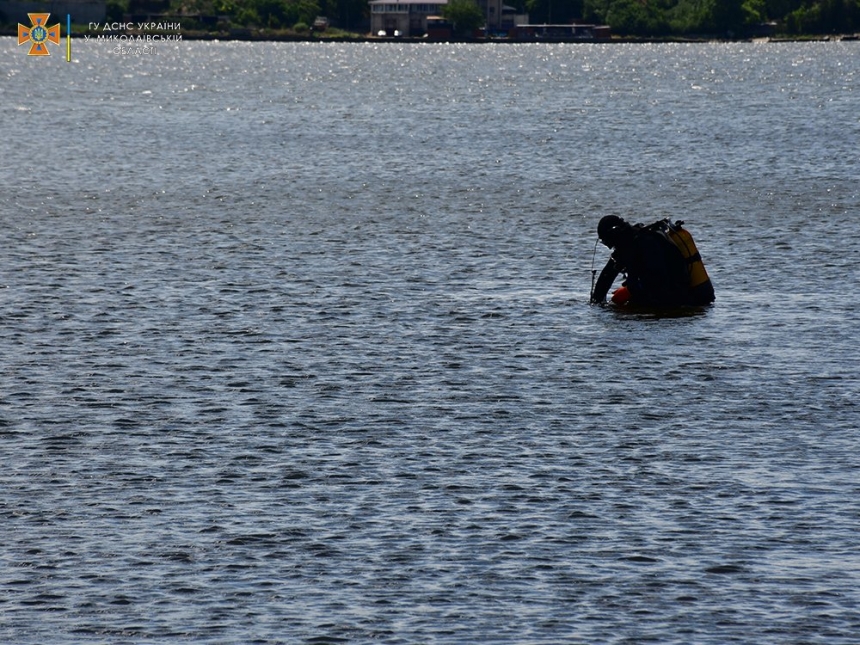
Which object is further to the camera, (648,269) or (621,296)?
(621,296)

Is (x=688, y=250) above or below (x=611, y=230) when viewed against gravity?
below

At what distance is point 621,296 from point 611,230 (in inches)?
77.5

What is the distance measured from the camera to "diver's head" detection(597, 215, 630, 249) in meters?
34.2

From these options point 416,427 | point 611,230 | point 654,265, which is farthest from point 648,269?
point 416,427

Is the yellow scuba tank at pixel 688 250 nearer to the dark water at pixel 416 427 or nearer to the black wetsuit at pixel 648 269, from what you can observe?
the black wetsuit at pixel 648 269

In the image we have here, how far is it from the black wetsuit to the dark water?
0.88 m

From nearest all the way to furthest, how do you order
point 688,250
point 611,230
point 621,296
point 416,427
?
point 416,427 < point 611,230 < point 688,250 < point 621,296

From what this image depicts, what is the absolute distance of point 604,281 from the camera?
116 feet

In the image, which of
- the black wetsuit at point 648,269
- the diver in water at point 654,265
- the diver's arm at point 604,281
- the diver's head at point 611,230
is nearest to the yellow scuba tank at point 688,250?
the diver in water at point 654,265

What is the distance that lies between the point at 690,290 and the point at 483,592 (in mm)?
19063

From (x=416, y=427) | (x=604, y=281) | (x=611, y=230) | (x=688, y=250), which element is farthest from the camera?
(x=604, y=281)

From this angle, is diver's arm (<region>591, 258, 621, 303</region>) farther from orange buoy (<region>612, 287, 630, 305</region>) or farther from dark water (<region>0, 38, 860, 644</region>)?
dark water (<region>0, 38, 860, 644</region>)

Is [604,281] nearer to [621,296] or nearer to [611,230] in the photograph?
[621,296]

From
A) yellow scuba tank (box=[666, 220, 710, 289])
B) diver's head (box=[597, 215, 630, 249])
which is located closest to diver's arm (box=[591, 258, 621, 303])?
diver's head (box=[597, 215, 630, 249])
